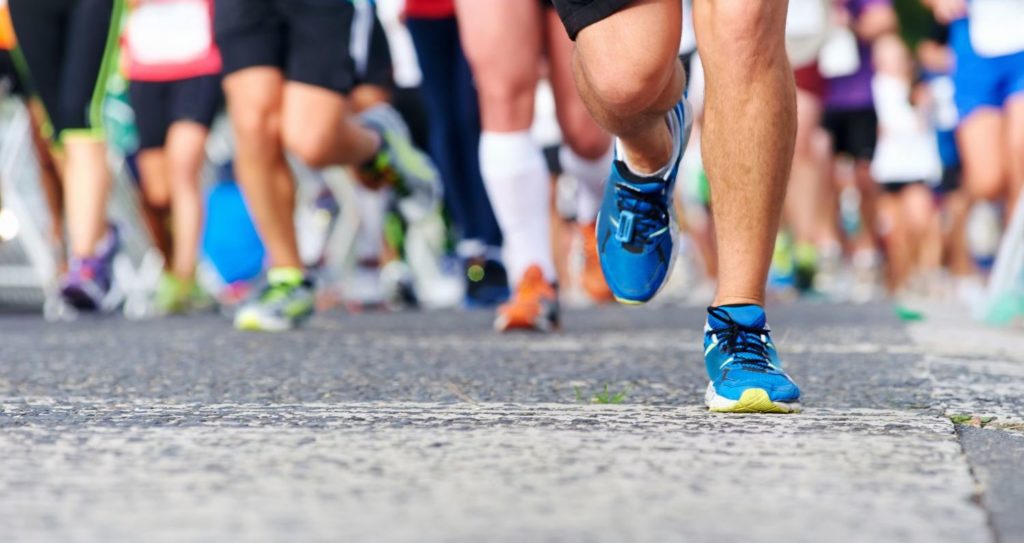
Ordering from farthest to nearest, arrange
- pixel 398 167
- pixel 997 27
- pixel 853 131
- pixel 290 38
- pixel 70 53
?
pixel 853 131
pixel 70 53
pixel 398 167
pixel 997 27
pixel 290 38

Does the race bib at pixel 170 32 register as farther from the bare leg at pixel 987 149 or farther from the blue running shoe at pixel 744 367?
the blue running shoe at pixel 744 367

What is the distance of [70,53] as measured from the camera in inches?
280

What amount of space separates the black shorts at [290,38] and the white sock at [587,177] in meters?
0.95

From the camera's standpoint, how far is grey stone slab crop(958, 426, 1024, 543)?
164 cm

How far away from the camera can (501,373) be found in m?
3.40

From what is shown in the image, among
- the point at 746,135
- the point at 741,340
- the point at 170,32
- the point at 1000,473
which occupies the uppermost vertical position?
the point at 170,32

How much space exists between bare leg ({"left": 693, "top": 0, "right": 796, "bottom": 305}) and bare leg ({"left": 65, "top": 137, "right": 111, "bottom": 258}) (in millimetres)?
4597

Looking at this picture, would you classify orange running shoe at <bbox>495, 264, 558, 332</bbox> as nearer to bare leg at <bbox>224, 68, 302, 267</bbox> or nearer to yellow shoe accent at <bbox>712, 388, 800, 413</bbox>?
bare leg at <bbox>224, 68, 302, 267</bbox>

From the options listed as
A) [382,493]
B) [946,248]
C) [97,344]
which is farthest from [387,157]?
[946,248]

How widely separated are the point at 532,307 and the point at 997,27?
2459 mm

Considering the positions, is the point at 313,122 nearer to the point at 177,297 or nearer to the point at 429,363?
the point at 429,363

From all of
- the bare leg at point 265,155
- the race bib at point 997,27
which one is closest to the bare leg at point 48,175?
the bare leg at point 265,155

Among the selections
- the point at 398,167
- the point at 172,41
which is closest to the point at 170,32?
the point at 172,41

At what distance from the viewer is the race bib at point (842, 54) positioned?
35.1ft
